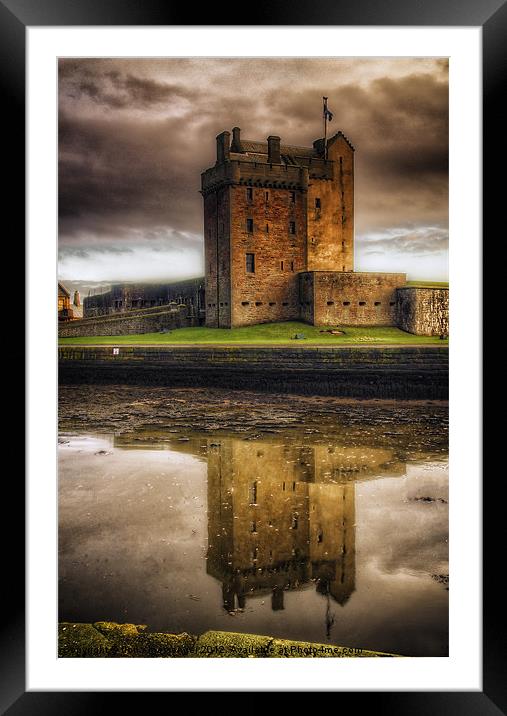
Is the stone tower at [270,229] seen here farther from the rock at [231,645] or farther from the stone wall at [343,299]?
the rock at [231,645]

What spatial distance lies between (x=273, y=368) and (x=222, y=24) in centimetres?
529

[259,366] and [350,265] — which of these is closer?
[350,265]

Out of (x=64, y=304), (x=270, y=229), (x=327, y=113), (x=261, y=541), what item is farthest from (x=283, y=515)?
(x=270, y=229)

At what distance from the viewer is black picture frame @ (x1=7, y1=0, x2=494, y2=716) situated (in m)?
2.92

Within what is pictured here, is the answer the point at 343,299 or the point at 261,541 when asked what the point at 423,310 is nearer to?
the point at 343,299

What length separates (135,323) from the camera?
6.86 metres

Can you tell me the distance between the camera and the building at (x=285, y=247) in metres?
7.07

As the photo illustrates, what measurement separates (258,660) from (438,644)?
47.6 inches

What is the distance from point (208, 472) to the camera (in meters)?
5.14

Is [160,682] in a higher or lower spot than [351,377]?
lower

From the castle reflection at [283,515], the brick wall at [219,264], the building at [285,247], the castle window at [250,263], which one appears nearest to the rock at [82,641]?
the castle reflection at [283,515]

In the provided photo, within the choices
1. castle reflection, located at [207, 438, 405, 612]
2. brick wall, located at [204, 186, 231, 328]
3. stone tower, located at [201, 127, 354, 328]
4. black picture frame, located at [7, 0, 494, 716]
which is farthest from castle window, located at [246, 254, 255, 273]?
black picture frame, located at [7, 0, 494, 716]
